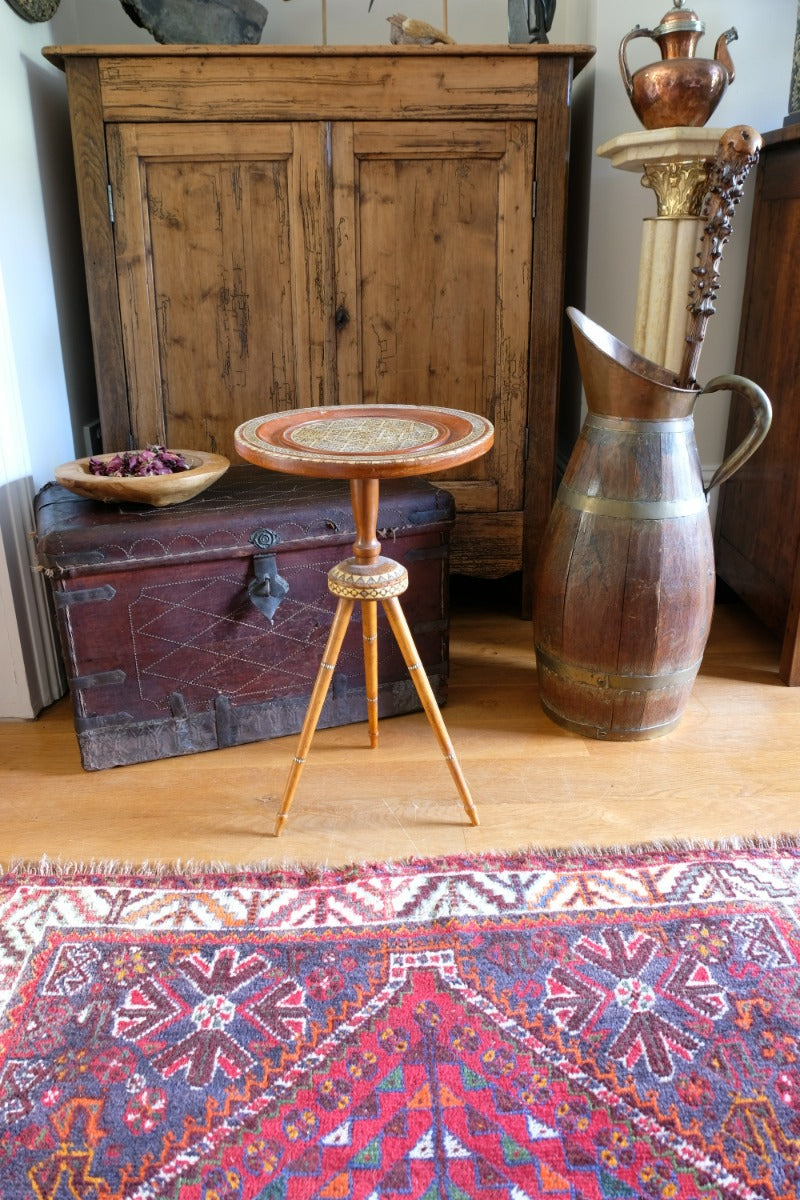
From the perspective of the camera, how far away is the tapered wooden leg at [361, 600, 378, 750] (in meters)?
1.68

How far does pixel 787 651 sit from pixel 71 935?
166 centimetres

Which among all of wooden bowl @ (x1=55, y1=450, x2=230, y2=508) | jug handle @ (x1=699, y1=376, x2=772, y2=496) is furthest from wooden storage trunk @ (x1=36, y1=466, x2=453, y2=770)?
jug handle @ (x1=699, y1=376, x2=772, y2=496)

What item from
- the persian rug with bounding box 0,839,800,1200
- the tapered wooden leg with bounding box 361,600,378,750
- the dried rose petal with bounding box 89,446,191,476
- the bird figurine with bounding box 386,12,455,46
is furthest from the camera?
the bird figurine with bounding box 386,12,455,46

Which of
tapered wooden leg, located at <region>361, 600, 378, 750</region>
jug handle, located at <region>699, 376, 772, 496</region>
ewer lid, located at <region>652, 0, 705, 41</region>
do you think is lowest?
tapered wooden leg, located at <region>361, 600, 378, 750</region>

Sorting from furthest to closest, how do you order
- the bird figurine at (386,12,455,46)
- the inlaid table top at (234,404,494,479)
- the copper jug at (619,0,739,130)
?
1. the bird figurine at (386,12,455,46)
2. the copper jug at (619,0,739,130)
3. the inlaid table top at (234,404,494,479)

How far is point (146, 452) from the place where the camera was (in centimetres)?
189

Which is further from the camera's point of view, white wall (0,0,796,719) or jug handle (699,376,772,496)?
white wall (0,0,796,719)

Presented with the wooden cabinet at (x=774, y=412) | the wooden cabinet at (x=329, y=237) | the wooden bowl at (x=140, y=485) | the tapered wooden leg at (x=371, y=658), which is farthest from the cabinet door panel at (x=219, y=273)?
the wooden cabinet at (x=774, y=412)

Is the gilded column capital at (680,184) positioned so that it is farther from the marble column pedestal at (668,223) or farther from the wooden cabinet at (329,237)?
the wooden cabinet at (329,237)

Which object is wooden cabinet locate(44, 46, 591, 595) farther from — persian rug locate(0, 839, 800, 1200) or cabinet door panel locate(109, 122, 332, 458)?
persian rug locate(0, 839, 800, 1200)

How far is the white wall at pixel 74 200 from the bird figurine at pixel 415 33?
300 mm

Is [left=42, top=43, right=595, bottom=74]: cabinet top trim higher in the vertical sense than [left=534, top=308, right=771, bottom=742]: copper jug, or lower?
higher

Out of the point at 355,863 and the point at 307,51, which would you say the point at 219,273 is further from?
the point at 355,863

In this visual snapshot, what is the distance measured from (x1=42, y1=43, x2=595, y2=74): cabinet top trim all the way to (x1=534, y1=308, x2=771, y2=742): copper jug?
2.49ft
